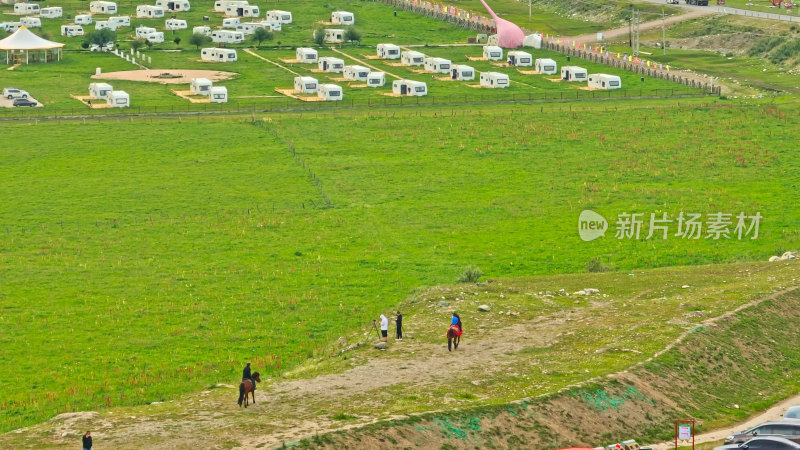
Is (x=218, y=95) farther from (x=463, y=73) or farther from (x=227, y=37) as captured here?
(x=227, y=37)

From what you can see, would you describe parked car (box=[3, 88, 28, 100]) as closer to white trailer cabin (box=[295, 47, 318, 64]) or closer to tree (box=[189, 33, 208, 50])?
white trailer cabin (box=[295, 47, 318, 64])

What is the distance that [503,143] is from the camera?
131000mm

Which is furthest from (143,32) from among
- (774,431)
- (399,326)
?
(774,431)

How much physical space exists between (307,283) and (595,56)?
98.7 m

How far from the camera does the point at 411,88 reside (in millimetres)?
157625

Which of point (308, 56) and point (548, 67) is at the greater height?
point (548, 67)

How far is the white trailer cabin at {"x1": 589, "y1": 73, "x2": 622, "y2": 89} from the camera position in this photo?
160m

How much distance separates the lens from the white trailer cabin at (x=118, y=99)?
14625cm

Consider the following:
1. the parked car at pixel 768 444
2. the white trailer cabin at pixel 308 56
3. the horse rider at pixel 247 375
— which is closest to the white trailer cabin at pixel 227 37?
the white trailer cabin at pixel 308 56

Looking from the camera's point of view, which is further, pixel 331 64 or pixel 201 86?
pixel 331 64

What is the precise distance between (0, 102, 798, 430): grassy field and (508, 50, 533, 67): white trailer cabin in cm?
3070

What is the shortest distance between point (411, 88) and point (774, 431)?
10420 cm

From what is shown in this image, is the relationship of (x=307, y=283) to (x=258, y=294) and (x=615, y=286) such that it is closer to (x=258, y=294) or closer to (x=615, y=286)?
(x=258, y=294)

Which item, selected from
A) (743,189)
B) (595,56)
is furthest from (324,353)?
(595,56)
